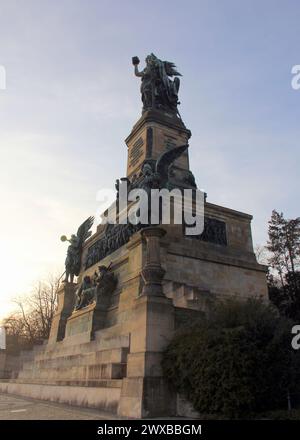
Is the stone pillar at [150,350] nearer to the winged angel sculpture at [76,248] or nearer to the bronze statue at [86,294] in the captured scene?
the bronze statue at [86,294]

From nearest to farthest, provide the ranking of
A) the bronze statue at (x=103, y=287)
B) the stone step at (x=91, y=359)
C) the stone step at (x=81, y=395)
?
the stone step at (x=81, y=395) → the stone step at (x=91, y=359) → the bronze statue at (x=103, y=287)

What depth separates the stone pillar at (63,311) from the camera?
23969 mm

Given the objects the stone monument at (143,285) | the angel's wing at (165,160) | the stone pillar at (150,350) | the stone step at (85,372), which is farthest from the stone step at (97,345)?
the angel's wing at (165,160)

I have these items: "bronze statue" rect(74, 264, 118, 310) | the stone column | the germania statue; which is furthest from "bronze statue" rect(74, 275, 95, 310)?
the germania statue

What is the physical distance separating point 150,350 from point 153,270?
2.18m

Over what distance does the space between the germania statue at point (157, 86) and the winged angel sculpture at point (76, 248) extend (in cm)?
960

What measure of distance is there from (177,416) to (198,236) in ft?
36.0

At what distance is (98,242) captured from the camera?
24281 mm

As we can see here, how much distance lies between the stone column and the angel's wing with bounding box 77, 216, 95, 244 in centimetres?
1641

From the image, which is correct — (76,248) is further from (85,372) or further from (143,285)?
(85,372)

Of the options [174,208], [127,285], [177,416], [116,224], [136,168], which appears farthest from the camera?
[136,168]

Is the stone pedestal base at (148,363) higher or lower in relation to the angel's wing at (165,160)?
lower

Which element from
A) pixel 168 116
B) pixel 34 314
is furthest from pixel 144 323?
pixel 34 314
